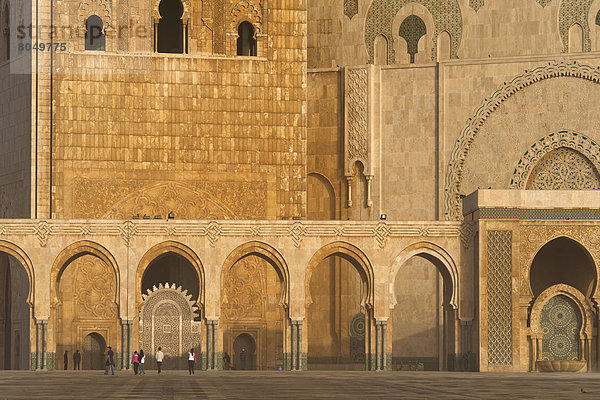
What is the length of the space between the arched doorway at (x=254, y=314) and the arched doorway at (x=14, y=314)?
14.7 feet

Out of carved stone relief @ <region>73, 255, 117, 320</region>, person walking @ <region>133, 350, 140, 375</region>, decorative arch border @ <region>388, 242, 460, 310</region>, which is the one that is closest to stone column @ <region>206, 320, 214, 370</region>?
person walking @ <region>133, 350, 140, 375</region>

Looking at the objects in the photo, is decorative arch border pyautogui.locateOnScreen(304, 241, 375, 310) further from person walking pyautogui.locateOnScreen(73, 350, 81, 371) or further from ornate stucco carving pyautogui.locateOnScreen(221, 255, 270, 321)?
person walking pyautogui.locateOnScreen(73, 350, 81, 371)

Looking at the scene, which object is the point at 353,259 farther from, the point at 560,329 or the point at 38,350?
the point at 38,350

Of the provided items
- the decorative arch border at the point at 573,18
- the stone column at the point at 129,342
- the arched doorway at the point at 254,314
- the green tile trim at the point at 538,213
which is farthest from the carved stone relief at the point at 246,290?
the decorative arch border at the point at 573,18

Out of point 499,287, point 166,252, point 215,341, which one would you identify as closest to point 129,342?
point 215,341

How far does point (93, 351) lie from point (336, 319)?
584 centimetres

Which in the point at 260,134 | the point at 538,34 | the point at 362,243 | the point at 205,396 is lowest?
the point at 205,396

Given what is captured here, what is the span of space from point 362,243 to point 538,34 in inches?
303

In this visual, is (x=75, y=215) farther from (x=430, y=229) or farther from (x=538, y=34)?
(x=538, y=34)

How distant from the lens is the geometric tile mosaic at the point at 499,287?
89.3ft

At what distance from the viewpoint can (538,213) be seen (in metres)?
27.4

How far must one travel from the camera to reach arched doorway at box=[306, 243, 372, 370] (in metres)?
31.9

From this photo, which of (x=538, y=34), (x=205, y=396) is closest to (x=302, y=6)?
(x=538, y=34)

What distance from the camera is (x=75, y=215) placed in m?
30.4
